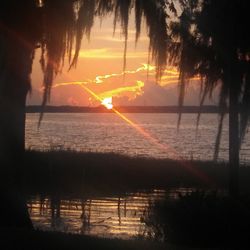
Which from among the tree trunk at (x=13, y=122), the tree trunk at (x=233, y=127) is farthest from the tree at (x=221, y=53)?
the tree trunk at (x=13, y=122)

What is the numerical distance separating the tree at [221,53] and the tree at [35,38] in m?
1.66

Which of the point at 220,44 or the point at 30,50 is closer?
the point at 30,50

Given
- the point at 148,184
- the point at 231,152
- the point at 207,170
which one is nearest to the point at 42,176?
the point at 148,184

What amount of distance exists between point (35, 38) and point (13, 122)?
1.35 meters

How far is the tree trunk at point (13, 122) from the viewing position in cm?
951

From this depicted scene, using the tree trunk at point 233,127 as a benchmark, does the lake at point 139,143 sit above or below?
below

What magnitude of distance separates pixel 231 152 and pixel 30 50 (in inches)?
212

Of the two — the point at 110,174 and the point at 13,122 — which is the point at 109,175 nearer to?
the point at 110,174

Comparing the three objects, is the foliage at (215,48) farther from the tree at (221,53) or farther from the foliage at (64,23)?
the foliage at (64,23)

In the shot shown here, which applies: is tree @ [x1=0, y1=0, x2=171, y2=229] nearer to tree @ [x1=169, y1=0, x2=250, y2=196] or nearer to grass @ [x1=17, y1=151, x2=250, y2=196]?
tree @ [x1=169, y1=0, x2=250, y2=196]

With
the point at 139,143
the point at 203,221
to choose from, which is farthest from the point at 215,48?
the point at 139,143

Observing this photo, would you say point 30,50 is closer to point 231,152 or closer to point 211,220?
point 211,220

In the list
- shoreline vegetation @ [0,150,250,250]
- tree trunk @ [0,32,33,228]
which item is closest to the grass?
shoreline vegetation @ [0,150,250,250]

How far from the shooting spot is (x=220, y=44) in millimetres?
12945
